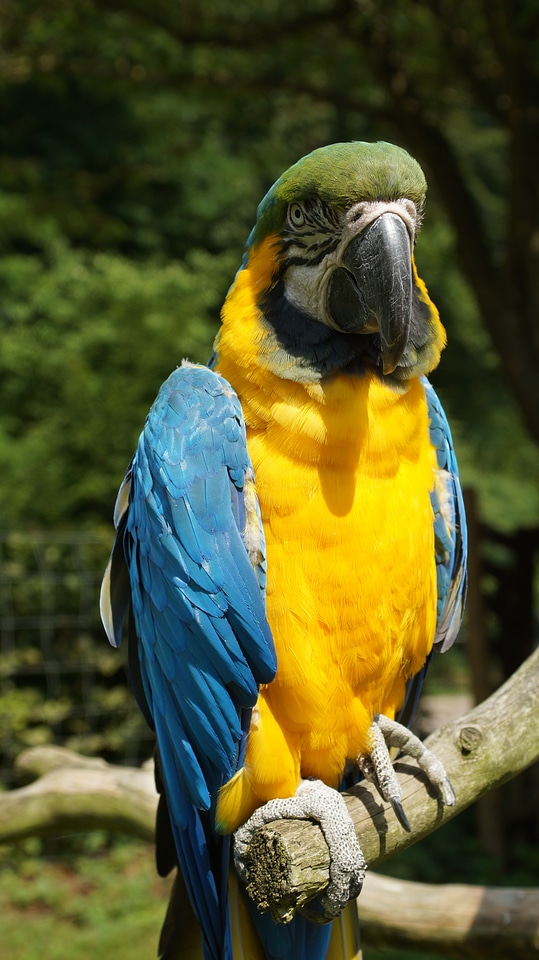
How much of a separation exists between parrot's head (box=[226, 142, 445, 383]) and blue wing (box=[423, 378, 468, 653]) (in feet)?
1.04

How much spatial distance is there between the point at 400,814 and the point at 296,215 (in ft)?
4.97

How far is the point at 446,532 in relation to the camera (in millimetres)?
2523

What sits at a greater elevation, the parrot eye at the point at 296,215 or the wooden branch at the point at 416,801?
the parrot eye at the point at 296,215

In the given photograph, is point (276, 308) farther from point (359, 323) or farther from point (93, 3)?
point (93, 3)

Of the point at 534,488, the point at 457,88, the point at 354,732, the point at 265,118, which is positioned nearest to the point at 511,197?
the point at 457,88

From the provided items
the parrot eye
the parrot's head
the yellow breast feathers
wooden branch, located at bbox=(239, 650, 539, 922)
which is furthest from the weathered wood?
the parrot eye

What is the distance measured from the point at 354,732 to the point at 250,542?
0.57 m

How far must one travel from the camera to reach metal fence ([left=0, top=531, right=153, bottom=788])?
6488mm

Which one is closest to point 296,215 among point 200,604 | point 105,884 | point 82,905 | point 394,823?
point 200,604

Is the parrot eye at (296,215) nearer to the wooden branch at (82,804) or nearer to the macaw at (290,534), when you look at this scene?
the macaw at (290,534)

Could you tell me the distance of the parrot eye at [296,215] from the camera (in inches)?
83.7

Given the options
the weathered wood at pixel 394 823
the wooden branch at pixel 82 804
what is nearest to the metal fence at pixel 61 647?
the weathered wood at pixel 394 823

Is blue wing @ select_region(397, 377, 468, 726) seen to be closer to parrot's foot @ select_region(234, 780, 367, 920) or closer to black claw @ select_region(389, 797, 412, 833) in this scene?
black claw @ select_region(389, 797, 412, 833)

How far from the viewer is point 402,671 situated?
2.40 metres
